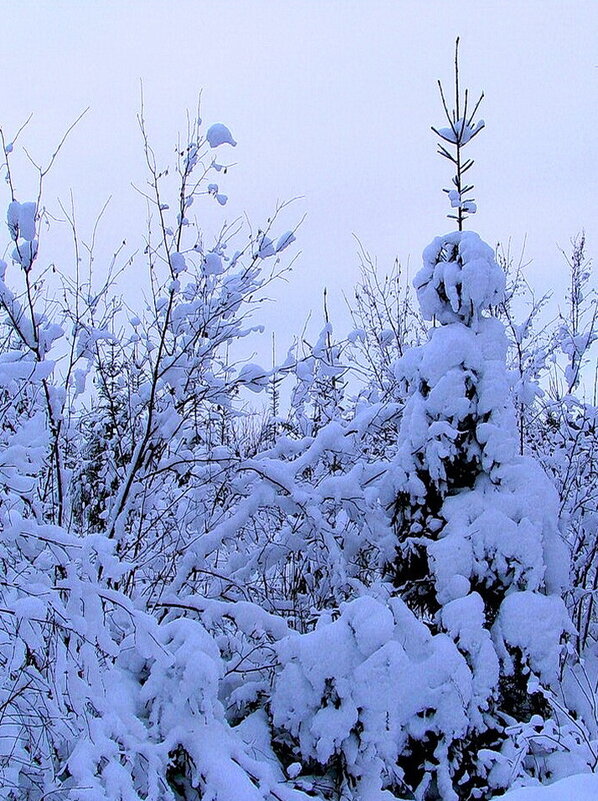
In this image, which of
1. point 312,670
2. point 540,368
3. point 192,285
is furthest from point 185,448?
point 540,368

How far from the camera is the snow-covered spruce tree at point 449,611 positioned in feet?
14.8

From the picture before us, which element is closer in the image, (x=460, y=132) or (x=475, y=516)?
(x=475, y=516)

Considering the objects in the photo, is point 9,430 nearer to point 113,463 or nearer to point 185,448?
point 113,463

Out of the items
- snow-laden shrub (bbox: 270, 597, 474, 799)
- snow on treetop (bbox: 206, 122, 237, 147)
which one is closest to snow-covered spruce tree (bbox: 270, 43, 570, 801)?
snow-laden shrub (bbox: 270, 597, 474, 799)

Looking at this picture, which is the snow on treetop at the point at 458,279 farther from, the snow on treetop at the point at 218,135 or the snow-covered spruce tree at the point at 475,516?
the snow on treetop at the point at 218,135

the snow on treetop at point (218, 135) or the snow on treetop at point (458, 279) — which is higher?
the snow on treetop at point (218, 135)

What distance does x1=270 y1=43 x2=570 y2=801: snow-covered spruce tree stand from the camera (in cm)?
451

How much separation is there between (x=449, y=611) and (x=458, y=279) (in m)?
2.19

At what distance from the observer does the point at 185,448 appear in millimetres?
6250

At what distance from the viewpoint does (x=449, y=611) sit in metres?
5.18

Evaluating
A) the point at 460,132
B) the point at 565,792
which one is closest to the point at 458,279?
the point at 460,132

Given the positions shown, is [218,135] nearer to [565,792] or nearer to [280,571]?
[280,571]

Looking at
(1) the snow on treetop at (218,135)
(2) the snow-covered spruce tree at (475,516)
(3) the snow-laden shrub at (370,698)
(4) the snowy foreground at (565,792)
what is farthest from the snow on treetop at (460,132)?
(4) the snowy foreground at (565,792)

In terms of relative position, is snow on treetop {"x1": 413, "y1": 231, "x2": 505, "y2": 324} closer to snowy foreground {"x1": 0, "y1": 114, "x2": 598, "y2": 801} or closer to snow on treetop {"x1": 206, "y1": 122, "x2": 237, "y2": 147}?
snowy foreground {"x1": 0, "y1": 114, "x2": 598, "y2": 801}
